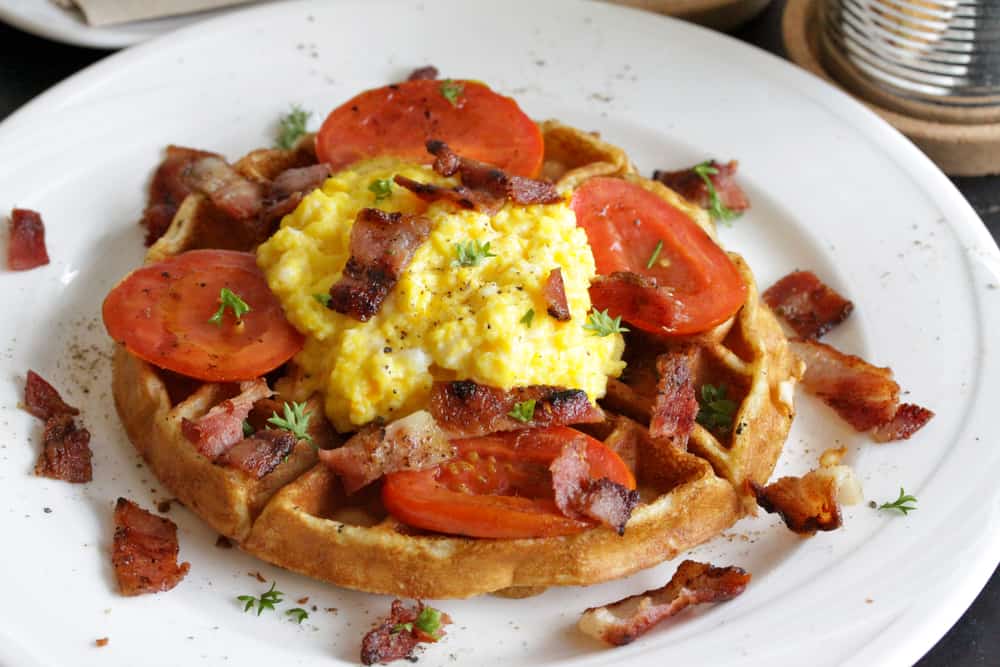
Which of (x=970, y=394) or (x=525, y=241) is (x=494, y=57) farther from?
(x=970, y=394)

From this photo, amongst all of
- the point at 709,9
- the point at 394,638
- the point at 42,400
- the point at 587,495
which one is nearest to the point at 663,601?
the point at 587,495

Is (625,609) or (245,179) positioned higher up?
(245,179)

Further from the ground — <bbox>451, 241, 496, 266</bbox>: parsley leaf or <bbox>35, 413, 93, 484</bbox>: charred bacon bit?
<bbox>451, 241, 496, 266</bbox>: parsley leaf

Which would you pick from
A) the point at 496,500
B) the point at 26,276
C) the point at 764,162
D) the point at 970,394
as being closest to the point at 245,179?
the point at 26,276

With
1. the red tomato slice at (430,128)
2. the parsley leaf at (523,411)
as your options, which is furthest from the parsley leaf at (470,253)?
the red tomato slice at (430,128)

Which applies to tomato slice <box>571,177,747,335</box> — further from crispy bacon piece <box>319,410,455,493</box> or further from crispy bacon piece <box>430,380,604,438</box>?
crispy bacon piece <box>319,410,455,493</box>

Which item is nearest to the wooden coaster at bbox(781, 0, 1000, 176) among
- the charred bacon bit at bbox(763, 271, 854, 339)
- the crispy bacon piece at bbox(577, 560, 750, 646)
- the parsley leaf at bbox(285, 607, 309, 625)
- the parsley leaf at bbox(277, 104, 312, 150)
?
the charred bacon bit at bbox(763, 271, 854, 339)
